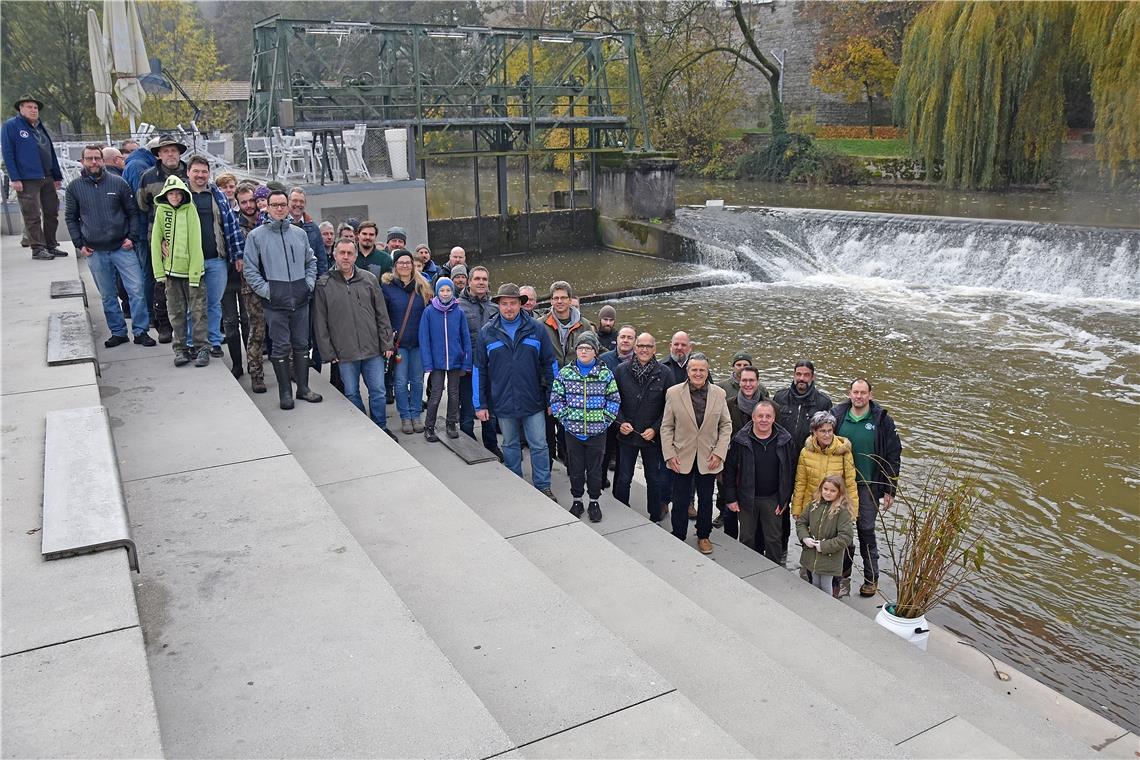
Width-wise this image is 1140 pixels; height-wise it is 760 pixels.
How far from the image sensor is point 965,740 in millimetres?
3801

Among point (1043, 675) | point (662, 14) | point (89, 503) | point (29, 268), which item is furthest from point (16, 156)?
point (662, 14)

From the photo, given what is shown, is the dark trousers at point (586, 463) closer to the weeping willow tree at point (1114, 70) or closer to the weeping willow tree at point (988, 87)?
the weeping willow tree at point (1114, 70)

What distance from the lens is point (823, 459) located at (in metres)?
5.46

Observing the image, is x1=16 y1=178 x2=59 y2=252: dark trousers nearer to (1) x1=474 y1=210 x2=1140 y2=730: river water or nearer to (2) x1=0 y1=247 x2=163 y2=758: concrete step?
(2) x1=0 y1=247 x2=163 y2=758: concrete step

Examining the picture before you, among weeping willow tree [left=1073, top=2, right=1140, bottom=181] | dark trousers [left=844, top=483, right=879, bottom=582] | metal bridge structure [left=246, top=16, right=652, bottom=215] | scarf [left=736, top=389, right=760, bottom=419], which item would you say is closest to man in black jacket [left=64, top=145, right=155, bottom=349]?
scarf [left=736, top=389, right=760, bottom=419]

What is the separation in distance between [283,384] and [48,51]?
2704 centimetres

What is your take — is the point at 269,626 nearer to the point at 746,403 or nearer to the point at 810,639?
the point at 810,639

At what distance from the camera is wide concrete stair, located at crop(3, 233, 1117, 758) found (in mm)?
3039

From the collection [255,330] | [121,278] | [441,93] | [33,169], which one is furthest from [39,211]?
[441,93]

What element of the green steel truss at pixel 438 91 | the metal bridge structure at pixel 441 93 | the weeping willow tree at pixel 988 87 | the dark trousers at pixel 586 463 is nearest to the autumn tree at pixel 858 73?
the weeping willow tree at pixel 988 87

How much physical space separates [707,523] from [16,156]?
700 cm

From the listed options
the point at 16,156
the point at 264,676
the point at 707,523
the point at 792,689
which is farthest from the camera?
the point at 16,156

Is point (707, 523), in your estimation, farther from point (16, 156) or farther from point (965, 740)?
point (16, 156)

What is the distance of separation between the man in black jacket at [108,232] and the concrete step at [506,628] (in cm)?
230
